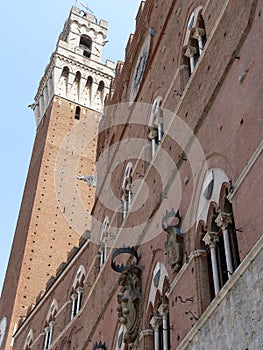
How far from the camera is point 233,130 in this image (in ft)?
19.6

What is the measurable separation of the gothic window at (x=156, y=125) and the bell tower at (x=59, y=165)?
11.2 m

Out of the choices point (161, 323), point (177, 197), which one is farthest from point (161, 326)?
point (177, 197)

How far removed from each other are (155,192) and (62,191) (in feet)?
51.1

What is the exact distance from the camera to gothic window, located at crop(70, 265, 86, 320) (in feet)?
41.4

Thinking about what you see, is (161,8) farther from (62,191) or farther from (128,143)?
(62,191)

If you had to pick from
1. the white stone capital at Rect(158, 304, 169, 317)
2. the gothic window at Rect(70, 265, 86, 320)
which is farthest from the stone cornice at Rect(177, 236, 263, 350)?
the gothic window at Rect(70, 265, 86, 320)

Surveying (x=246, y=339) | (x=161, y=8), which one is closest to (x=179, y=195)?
(x=246, y=339)

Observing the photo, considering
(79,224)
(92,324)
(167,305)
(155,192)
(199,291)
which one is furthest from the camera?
(79,224)

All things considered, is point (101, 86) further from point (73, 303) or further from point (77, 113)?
point (73, 303)

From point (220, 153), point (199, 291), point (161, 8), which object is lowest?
point (199, 291)

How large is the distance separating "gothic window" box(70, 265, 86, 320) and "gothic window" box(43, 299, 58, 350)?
1.15m

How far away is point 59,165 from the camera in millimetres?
24234

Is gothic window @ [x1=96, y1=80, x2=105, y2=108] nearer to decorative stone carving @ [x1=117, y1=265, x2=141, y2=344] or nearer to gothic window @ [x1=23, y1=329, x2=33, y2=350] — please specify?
gothic window @ [x1=23, y1=329, x2=33, y2=350]

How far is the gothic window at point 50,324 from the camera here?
13.7 m
